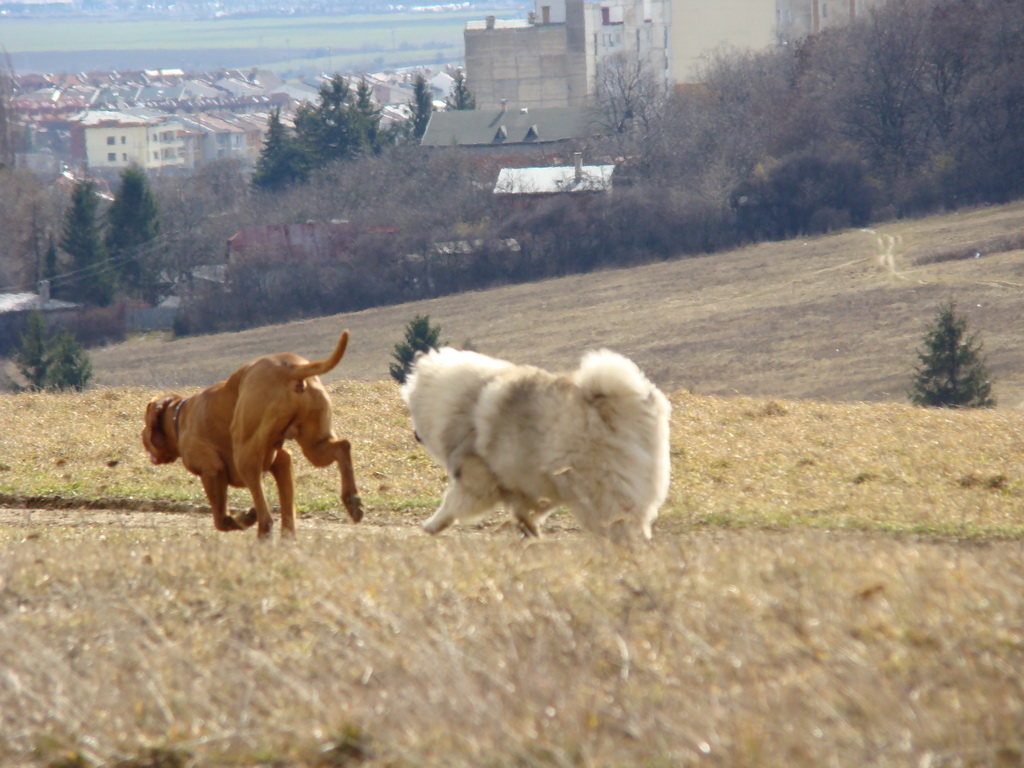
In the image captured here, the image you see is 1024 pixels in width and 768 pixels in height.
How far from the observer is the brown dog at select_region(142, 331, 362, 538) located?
301 inches

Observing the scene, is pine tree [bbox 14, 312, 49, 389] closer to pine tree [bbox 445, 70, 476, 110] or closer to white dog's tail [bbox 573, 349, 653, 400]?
white dog's tail [bbox 573, 349, 653, 400]

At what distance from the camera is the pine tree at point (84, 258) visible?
59812 mm

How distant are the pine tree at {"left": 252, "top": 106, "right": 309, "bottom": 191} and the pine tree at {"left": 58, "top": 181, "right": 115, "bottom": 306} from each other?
16.0m

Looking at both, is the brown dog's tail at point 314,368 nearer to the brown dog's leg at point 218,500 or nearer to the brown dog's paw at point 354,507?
the brown dog's paw at point 354,507

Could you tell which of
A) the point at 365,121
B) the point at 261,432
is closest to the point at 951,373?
the point at 261,432

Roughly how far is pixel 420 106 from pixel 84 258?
36.9 m

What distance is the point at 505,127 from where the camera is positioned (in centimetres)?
8825

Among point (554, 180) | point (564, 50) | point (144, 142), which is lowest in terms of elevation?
point (554, 180)

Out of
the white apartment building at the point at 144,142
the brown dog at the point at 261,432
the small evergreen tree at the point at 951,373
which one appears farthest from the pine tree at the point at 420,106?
the brown dog at the point at 261,432

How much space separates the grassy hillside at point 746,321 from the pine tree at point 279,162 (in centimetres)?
2285

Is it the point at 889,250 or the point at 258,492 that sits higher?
the point at 258,492

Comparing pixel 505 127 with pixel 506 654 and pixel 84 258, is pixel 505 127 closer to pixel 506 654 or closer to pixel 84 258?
pixel 84 258

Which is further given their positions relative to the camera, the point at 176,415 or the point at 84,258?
the point at 84,258

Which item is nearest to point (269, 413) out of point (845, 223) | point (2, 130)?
point (845, 223)
